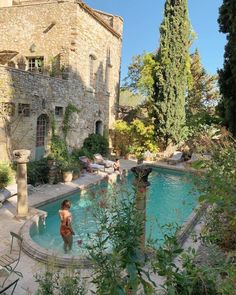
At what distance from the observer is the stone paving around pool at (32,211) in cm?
543

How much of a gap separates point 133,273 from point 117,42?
20.3m

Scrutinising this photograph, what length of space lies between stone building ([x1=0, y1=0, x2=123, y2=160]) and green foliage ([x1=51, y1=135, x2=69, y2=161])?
325 millimetres

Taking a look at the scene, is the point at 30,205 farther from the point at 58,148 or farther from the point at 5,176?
the point at 58,148

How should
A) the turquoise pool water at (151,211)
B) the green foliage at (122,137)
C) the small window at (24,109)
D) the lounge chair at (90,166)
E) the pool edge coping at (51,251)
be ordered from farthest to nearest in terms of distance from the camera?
1. the green foliage at (122,137)
2. the lounge chair at (90,166)
3. the small window at (24,109)
4. the turquoise pool water at (151,211)
5. the pool edge coping at (51,251)

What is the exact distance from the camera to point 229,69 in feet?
28.3

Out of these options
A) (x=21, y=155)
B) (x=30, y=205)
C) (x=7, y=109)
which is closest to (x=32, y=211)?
(x=30, y=205)

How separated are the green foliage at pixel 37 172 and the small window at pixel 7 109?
89.7 inches

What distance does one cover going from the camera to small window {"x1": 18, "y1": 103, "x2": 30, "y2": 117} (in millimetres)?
12616

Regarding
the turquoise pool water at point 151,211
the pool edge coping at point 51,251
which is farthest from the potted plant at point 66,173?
the pool edge coping at point 51,251

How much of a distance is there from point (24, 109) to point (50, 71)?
4.19 m

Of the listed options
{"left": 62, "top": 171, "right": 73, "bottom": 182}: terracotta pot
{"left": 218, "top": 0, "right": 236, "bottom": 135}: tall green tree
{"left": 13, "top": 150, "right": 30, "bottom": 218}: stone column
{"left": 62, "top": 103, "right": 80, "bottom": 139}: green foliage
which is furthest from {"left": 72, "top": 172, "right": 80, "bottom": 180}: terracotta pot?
{"left": 218, "top": 0, "right": 236, "bottom": 135}: tall green tree

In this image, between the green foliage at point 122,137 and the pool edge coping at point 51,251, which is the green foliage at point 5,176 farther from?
the green foliage at point 122,137

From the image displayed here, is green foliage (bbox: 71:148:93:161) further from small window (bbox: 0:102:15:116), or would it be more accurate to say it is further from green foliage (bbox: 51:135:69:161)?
small window (bbox: 0:102:15:116)

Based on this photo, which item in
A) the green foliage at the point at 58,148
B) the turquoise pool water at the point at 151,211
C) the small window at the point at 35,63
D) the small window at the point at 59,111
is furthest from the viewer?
the small window at the point at 35,63
